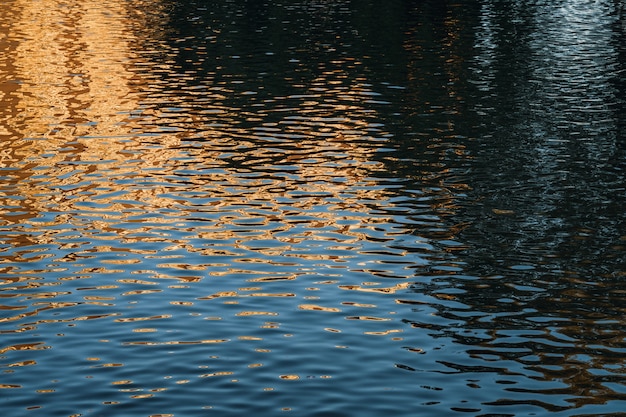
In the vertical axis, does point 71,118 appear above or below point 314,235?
below

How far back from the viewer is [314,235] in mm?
41344

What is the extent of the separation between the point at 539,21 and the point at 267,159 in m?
65.9

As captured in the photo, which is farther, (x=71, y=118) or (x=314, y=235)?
(x=71, y=118)

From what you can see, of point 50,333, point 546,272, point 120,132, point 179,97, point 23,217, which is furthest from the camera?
point 179,97

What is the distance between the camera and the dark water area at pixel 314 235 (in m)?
27.7

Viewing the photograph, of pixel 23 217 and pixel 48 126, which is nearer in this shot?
pixel 23 217

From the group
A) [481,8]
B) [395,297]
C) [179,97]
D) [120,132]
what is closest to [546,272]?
[395,297]

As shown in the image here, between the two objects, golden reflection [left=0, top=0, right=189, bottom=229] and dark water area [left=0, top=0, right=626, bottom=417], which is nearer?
dark water area [left=0, top=0, right=626, bottom=417]

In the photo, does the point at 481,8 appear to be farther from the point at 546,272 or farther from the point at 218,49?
the point at 546,272

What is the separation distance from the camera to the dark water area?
27.7 metres

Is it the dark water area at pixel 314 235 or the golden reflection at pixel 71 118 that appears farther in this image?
the golden reflection at pixel 71 118

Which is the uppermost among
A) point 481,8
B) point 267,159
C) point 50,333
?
point 50,333

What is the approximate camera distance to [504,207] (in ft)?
151

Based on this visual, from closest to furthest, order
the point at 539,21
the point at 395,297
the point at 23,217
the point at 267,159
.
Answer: the point at 395,297 → the point at 23,217 → the point at 267,159 → the point at 539,21
